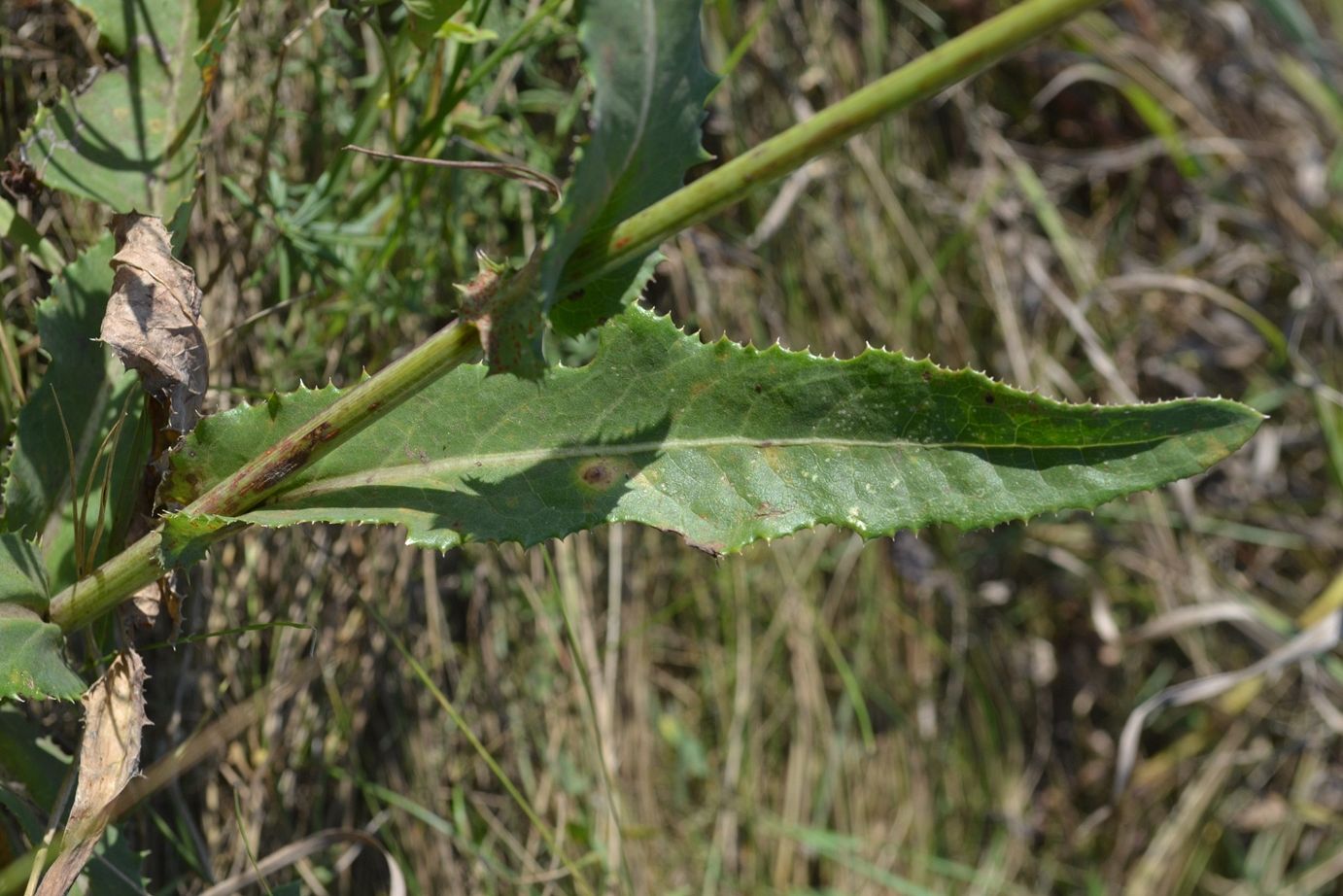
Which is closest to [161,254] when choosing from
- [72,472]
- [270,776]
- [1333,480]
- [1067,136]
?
[72,472]

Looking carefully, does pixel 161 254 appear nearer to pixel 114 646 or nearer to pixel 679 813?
pixel 114 646

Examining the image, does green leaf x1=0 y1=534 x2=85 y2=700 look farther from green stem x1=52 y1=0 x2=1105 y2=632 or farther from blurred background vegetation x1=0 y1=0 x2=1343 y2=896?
blurred background vegetation x1=0 y1=0 x2=1343 y2=896

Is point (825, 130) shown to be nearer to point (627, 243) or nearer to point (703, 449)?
point (627, 243)

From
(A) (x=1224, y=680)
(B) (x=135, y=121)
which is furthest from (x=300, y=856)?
(A) (x=1224, y=680)

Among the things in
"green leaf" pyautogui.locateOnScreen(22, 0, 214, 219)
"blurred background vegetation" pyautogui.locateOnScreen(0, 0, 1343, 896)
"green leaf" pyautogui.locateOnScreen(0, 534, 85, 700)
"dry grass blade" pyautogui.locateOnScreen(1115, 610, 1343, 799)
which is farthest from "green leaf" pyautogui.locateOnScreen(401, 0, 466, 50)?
"dry grass blade" pyautogui.locateOnScreen(1115, 610, 1343, 799)

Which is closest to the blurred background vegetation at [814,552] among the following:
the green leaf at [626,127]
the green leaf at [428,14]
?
the green leaf at [428,14]

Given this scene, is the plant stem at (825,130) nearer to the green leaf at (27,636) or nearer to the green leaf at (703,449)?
the green leaf at (703,449)

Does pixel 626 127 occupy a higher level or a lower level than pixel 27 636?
higher

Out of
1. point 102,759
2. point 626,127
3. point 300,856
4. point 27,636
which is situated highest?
point 626,127
